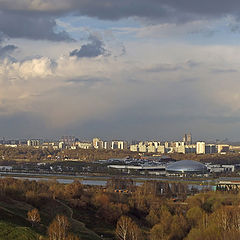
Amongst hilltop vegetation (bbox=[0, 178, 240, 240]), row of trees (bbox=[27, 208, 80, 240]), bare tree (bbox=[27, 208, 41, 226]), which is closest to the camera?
row of trees (bbox=[27, 208, 80, 240])

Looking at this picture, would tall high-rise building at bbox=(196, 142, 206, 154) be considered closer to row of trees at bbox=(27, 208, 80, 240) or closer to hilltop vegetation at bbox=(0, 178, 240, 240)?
hilltop vegetation at bbox=(0, 178, 240, 240)

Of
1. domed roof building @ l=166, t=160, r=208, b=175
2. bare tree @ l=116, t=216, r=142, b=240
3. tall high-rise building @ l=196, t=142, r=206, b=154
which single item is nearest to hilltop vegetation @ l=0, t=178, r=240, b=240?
bare tree @ l=116, t=216, r=142, b=240

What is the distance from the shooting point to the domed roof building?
72.3m

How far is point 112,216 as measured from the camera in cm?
2680

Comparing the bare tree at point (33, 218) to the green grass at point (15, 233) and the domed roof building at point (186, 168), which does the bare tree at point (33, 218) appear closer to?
the green grass at point (15, 233)

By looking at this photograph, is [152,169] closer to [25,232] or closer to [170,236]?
[170,236]

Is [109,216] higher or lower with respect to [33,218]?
lower

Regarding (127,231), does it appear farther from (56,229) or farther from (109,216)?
(109,216)

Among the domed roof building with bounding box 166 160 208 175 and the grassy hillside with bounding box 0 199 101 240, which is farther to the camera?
the domed roof building with bounding box 166 160 208 175

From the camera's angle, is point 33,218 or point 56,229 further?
point 33,218

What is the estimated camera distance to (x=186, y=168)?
73.8 m

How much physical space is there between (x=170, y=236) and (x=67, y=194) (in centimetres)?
1119

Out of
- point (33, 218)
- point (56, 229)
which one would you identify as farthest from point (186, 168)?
point (56, 229)

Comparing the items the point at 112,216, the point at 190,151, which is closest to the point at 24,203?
the point at 112,216
